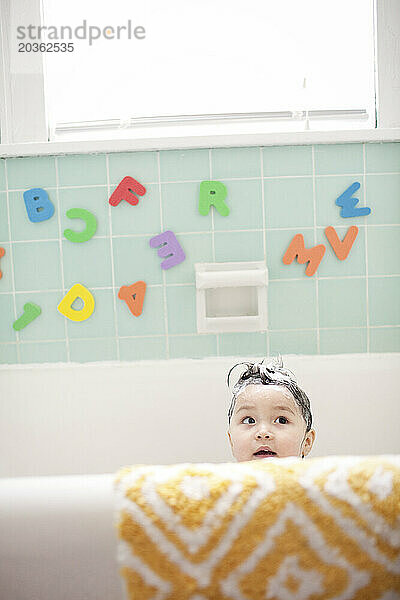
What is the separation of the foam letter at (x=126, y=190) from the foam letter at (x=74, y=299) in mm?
293

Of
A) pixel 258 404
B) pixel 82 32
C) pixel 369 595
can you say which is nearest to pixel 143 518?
pixel 369 595

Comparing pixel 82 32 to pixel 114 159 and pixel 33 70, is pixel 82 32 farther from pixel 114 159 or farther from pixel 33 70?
pixel 114 159

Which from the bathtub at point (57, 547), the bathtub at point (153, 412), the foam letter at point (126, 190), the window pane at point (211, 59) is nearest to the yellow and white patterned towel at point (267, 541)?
the bathtub at point (57, 547)

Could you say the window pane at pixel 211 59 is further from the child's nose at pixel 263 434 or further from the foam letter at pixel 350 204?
the child's nose at pixel 263 434

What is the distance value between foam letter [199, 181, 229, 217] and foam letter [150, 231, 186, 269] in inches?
5.2

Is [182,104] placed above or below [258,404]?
above

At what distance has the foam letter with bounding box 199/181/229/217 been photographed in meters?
1.97

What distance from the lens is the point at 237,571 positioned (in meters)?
0.82

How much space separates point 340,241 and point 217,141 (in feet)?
1.64

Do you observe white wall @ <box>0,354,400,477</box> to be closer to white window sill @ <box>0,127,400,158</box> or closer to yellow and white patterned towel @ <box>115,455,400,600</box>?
white window sill @ <box>0,127,400,158</box>

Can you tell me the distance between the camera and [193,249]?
6.55 feet

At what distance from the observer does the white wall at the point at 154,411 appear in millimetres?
1939

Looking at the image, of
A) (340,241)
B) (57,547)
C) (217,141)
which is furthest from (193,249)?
(57,547)

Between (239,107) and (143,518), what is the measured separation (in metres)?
1.55
